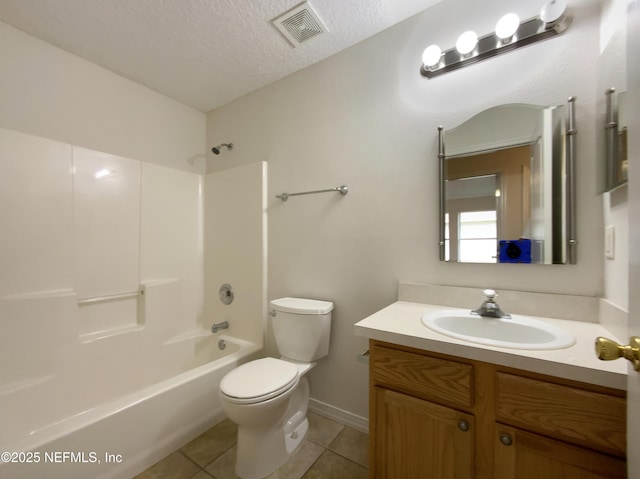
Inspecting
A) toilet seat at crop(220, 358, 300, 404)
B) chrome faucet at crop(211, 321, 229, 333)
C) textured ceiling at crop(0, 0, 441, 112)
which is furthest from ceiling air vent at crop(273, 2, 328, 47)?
chrome faucet at crop(211, 321, 229, 333)

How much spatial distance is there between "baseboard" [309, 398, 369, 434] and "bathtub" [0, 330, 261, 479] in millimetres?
536

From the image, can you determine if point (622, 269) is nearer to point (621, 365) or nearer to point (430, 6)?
point (621, 365)

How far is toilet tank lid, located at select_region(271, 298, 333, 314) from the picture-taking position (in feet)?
5.07

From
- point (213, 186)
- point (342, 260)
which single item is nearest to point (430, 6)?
point (342, 260)

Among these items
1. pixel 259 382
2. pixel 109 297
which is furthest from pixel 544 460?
pixel 109 297

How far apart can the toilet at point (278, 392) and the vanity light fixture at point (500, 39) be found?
1435 millimetres

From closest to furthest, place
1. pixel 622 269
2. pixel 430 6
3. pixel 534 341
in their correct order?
pixel 622 269, pixel 534 341, pixel 430 6

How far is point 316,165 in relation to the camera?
5.83 feet

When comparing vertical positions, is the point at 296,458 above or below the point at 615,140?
below

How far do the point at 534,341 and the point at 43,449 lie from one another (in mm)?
1934

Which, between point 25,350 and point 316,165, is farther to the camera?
point 316,165

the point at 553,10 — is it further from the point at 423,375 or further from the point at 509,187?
the point at 423,375

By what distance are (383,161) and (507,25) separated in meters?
0.76

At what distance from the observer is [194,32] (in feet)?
5.02
